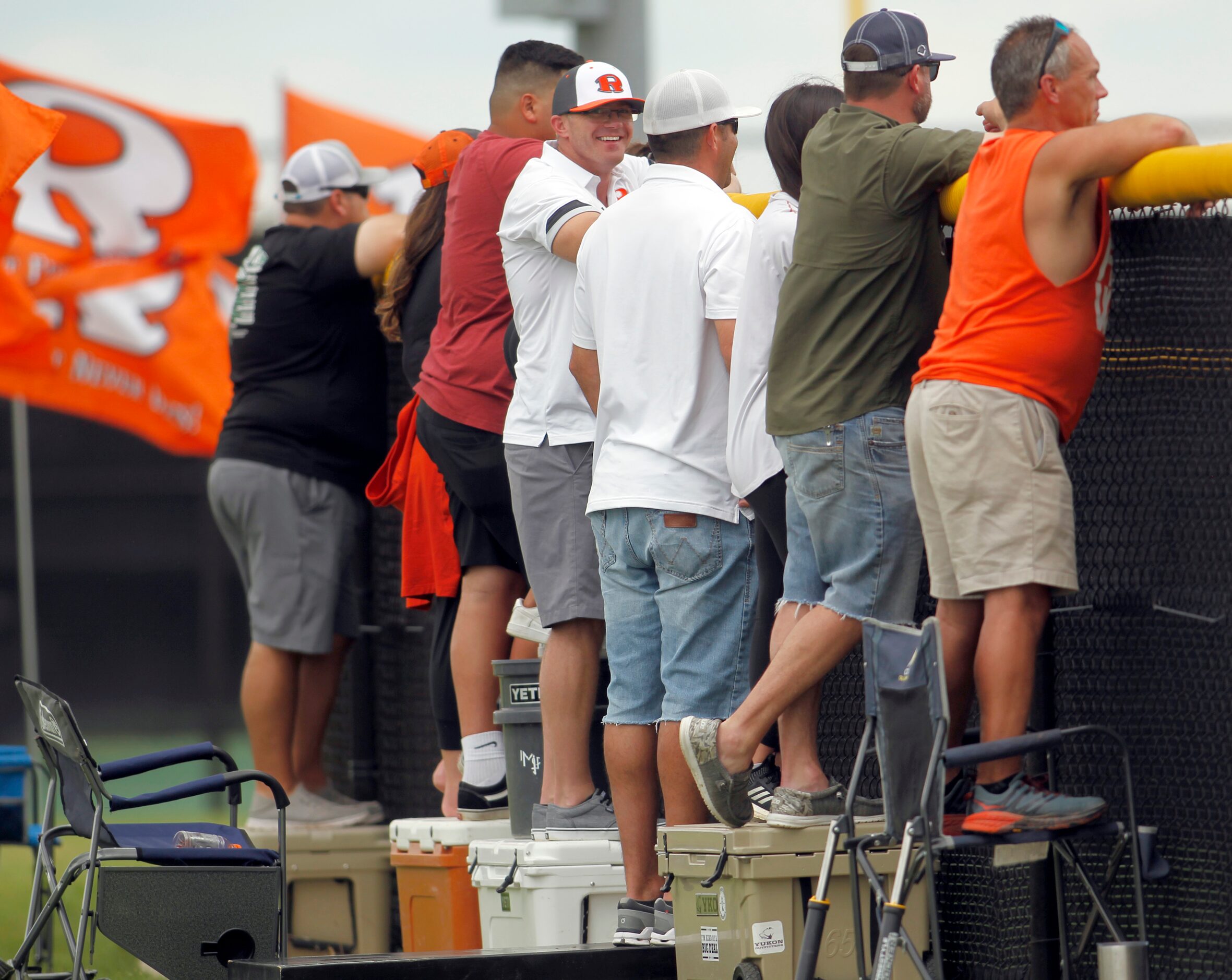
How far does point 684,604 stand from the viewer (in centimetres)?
469

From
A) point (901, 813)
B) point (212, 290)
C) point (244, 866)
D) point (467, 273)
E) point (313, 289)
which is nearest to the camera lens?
point (901, 813)

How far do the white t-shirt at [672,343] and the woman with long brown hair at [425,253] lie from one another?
1437mm

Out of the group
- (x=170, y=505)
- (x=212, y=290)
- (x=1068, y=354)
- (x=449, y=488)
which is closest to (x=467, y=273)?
(x=449, y=488)

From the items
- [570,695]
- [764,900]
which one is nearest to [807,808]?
[764,900]

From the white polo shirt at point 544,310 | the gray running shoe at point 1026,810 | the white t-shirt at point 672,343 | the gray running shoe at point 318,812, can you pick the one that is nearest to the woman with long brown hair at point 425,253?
the white polo shirt at point 544,310

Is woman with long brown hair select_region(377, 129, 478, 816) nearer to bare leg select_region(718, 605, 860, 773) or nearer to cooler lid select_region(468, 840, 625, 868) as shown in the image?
cooler lid select_region(468, 840, 625, 868)

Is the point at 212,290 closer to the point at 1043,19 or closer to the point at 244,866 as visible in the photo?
the point at 244,866

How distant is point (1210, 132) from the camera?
15.1 m

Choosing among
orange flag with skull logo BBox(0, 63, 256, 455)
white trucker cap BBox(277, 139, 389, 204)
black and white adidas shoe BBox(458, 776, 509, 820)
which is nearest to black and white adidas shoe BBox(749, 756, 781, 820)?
black and white adidas shoe BBox(458, 776, 509, 820)

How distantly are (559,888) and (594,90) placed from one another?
226 cm

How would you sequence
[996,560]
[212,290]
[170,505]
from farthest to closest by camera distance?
[170,505]
[212,290]
[996,560]

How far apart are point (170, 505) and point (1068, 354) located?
14418mm

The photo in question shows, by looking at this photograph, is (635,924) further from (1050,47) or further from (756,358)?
(1050,47)

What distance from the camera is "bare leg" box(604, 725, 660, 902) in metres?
4.82
